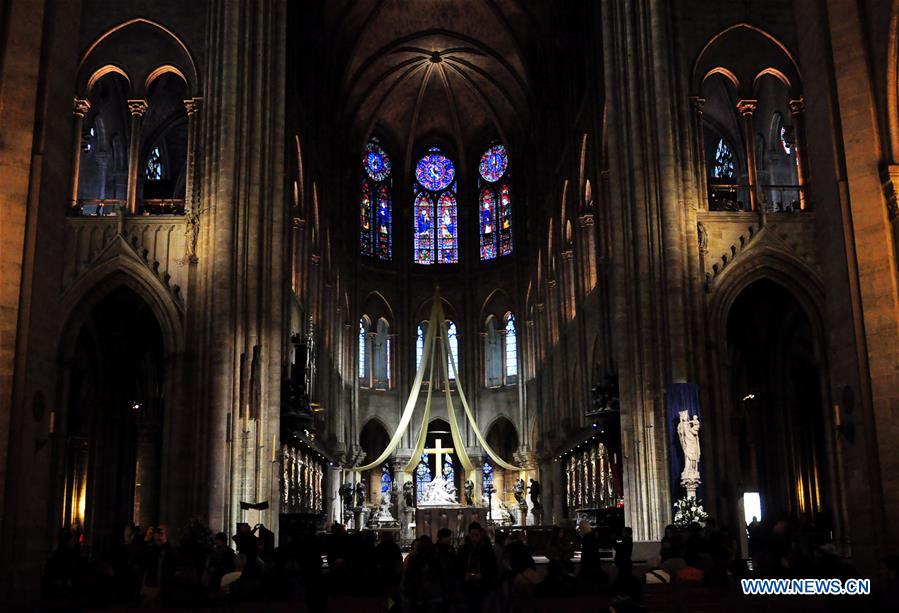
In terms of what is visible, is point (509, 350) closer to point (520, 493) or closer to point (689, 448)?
point (520, 493)

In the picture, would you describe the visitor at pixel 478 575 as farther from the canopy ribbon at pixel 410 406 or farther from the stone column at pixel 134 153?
the canopy ribbon at pixel 410 406

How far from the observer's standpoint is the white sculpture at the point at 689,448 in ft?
68.0

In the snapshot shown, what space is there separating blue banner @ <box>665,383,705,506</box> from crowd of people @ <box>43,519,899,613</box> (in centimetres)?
673

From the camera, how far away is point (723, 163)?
32.3 metres

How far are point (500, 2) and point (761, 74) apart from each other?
17.4 m

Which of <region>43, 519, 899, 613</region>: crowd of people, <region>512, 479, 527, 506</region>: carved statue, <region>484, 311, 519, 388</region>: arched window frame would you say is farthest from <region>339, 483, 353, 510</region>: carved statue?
<region>43, 519, 899, 613</region>: crowd of people

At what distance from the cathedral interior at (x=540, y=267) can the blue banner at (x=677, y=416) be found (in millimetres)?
65

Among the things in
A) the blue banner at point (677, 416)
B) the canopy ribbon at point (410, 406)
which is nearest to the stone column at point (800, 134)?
the blue banner at point (677, 416)

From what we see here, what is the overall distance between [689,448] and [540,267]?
21.8 meters

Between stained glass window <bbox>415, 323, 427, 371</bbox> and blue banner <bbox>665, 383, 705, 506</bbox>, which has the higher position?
stained glass window <bbox>415, 323, 427, 371</bbox>

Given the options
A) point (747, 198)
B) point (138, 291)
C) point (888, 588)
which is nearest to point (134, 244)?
point (138, 291)

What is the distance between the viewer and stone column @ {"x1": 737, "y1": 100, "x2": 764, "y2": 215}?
24.7 m

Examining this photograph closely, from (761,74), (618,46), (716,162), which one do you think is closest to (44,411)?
(618,46)

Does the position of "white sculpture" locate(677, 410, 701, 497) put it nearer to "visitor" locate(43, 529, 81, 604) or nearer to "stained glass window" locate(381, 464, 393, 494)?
"visitor" locate(43, 529, 81, 604)
